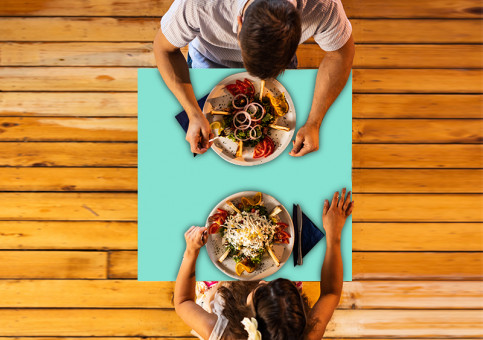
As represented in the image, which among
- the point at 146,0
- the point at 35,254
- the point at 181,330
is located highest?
the point at 146,0

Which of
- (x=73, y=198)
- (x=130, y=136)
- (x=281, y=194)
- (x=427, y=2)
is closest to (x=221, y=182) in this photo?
(x=281, y=194)

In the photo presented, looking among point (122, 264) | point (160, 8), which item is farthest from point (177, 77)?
point (122, 264)

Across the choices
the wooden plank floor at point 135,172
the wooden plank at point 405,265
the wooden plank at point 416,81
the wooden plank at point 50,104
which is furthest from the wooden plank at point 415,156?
the wooden plank at point 50,104

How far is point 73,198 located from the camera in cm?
234

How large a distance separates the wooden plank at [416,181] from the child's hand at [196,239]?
1.30m

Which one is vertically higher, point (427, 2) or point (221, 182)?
point (427, 2)

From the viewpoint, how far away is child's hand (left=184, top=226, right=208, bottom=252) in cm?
144

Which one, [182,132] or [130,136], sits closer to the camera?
[182,132]

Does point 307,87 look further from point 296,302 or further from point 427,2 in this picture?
point 427,2

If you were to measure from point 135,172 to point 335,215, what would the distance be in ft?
4.57

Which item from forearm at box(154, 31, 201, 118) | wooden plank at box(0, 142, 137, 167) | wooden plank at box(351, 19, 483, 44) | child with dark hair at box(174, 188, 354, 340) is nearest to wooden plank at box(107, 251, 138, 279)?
wooden plank at box(0, 142, 137, 167)

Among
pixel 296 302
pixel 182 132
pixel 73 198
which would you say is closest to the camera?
pixel 296 302

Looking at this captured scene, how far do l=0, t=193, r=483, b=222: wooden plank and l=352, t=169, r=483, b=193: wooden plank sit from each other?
4 cm

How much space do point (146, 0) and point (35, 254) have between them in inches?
71.2
